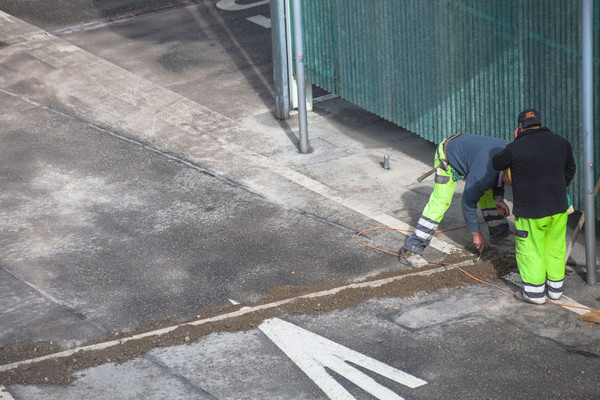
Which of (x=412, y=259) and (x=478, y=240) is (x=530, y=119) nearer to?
(x=478, y=240)

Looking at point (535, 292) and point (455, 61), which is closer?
point (535, 292)

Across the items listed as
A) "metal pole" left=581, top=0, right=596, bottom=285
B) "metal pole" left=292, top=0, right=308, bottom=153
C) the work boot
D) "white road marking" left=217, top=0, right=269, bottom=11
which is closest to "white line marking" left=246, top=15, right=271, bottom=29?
"white road marking" left=217, top=0, right=269, bottom=11

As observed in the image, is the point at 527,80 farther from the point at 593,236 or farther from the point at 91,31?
the point at 91,31

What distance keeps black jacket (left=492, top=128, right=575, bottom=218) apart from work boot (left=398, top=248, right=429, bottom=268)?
157cm

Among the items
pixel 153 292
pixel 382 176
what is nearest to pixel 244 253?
pixel 153 292

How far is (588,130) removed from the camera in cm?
799

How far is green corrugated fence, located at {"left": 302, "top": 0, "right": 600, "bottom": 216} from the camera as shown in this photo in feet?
29.8

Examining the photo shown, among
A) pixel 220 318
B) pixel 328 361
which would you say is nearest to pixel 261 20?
pixel 220 318

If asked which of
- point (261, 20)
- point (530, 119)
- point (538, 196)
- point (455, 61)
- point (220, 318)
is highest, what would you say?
point (530, 119)

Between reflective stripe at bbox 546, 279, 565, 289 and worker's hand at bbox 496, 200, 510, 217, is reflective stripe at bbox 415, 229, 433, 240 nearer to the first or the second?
worker's hand at bbox 496, 200, 510, 217

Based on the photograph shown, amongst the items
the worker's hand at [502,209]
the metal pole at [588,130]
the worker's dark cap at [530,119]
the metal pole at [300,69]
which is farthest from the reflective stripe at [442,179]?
the metal pole at [300,69]

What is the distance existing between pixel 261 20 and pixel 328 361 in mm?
11849

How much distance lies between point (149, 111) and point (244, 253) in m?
5.08

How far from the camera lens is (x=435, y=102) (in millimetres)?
11086
